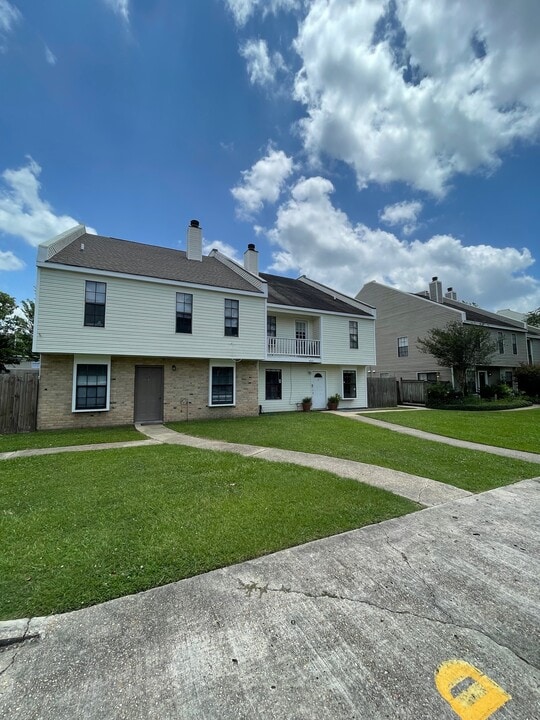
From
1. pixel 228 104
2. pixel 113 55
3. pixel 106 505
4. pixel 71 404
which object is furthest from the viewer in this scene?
pixel 228 104

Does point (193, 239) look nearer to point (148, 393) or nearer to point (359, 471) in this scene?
point (148, 393)

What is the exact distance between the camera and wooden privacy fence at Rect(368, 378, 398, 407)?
20.2 m

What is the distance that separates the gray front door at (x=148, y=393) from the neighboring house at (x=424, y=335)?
18638 millimetres

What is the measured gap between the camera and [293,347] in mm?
17078

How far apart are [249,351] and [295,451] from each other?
7695mm

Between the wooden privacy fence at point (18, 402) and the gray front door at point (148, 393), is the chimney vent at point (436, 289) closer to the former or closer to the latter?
the gray front door at point (148, 393)

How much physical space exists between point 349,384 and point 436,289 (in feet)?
39.4

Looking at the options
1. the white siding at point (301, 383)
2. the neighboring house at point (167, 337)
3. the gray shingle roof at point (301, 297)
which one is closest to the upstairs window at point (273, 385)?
the neighboring house at point (167, 337)

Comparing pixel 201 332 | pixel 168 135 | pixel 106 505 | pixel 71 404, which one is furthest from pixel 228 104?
pixel 106 505

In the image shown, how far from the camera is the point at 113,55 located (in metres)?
10.8

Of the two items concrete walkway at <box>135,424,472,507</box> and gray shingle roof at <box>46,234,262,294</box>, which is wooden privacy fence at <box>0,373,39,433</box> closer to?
gray shingle roof at <box>46,234,262,294</box>

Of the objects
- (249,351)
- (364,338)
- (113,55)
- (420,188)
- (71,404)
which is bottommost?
(71,404)

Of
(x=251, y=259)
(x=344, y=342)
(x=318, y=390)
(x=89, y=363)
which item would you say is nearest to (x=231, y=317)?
(x=251, y=259)

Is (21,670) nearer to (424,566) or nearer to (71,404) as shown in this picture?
(424,566)
